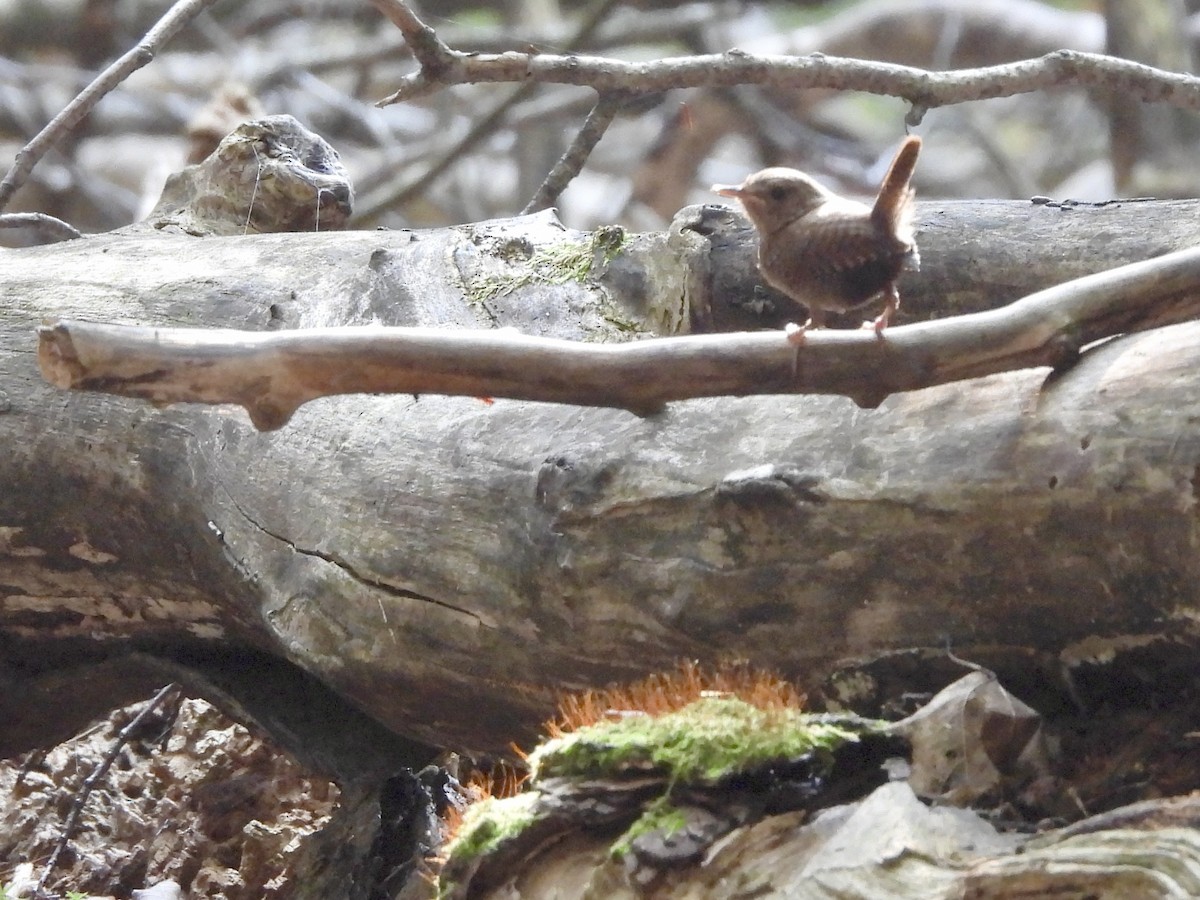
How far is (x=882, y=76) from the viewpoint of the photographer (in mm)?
3162

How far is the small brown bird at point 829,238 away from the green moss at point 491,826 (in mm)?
872

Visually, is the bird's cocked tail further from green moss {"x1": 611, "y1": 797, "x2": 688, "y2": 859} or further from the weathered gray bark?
green moss {"x1": 611, "y1": 797, "x2": 688, "y2": 859}

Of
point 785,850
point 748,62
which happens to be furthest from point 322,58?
point 785,850

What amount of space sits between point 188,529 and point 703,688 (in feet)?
3.98

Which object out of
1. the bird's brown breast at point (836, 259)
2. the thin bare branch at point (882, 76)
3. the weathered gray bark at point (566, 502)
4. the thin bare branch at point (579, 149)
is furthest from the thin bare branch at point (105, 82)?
the bird's brown breast at point (836, 259)

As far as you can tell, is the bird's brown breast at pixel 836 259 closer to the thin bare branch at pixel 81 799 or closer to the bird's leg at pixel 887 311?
the bird's leg at pixel 887 311

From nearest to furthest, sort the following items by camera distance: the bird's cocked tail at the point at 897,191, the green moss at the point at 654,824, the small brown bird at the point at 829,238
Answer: the green moss at the point at 654,824, the bird's cocked tail at the point at 897,191, the small brown bird at the point at 829,238

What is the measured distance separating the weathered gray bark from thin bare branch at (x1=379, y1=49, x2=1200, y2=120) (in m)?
0.44

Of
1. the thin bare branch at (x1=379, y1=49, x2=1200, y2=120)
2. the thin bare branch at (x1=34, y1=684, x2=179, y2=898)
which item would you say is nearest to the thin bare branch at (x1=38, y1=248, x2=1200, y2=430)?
the thin bare branch at (x1=34, y1=684, x2=179, y2=898)

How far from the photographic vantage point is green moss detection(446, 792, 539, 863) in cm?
171

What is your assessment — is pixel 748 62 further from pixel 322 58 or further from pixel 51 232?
pixel 322 58

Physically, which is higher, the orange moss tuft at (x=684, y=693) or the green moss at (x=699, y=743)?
the orange moss tuft at (x=684, y=693)

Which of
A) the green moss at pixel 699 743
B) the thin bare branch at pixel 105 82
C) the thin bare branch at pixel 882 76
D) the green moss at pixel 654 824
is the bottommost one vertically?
the green moss at pixel 654 824

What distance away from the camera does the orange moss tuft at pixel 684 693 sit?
5.92ft
